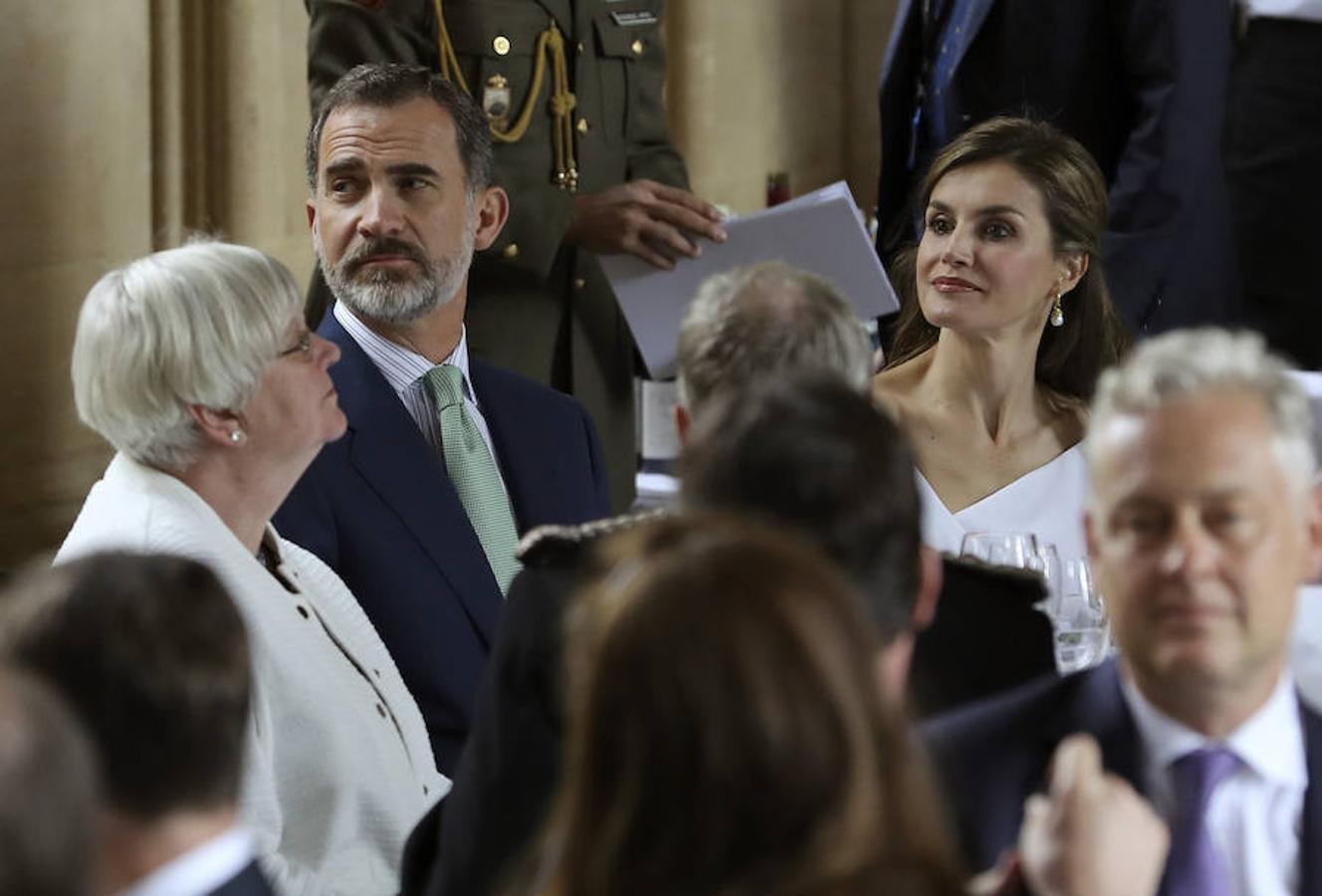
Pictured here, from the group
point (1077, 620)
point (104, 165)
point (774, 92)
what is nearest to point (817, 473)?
point (1077, 620)

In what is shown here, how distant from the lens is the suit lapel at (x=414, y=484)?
3.21m

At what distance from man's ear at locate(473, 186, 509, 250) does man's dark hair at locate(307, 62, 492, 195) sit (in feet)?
0.11

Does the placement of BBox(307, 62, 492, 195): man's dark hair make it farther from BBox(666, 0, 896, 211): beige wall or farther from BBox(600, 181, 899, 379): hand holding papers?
BBox(666, 0, 896, 211): beige wall

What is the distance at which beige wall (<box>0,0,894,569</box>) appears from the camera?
16.4 feet

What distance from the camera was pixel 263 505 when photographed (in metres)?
2.87

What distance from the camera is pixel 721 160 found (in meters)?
6.42

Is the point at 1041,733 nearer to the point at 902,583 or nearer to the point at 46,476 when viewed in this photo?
the point at 902,583

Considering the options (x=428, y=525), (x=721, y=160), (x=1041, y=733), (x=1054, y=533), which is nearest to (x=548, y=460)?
(x=428, y=525)

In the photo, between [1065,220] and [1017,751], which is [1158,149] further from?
[1017,751]

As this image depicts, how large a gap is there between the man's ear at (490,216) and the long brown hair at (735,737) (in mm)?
2594

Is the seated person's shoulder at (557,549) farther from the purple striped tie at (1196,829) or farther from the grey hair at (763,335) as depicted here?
the purple striped tie at (1196,829)

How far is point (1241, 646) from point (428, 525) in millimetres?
1625

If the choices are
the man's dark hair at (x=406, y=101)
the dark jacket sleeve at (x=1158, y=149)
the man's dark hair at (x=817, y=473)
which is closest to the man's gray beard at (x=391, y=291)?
the man's dark hair at (x=406, y=101)

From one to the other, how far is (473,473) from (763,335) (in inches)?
49.2
